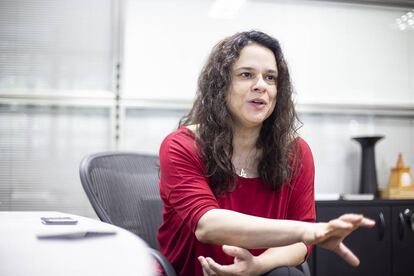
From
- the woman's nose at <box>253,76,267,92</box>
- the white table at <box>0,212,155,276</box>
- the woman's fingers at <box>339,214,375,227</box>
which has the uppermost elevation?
the woman's nose at <box>253,76,267,92</box>

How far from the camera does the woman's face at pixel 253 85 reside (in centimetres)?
129

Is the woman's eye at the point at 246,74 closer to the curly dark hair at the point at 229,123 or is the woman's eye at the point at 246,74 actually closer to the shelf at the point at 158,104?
the curly dark hair at the point at 229,123

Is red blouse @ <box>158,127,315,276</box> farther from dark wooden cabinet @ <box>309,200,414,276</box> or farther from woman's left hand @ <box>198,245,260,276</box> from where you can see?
dark wooden cabinet @ <box>309,200,414,276</box>

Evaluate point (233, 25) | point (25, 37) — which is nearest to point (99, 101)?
point (25, 37)

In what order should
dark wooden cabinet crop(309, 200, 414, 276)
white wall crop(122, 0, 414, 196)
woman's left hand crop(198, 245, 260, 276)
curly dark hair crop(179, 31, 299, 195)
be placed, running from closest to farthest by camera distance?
woman's left hand crop(198, 245, 260, 276) < curly dark hair crop(179, 31, 299, 195) < dark wooden cabinet crop(309, 200, 414, 276) < white wall crop(122, 0, 414, 196)

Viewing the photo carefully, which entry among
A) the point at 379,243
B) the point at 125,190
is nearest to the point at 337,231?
the point at 125,190

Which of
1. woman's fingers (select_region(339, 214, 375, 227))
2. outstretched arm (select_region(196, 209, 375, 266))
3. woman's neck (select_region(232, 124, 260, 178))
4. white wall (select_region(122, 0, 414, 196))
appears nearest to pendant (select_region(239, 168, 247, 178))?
woman's neck (select_region(232, 124, 260, 178))

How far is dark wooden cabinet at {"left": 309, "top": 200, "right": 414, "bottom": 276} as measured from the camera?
2414 millimetres

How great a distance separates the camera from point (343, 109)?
288 cm

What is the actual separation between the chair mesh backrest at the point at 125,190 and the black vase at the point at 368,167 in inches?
64.2

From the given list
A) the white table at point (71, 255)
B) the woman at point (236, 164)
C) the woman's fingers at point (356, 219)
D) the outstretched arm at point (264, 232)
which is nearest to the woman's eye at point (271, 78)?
the woman at point (236, 164)

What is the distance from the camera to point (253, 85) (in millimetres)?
1288

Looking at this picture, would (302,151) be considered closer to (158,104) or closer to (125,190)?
(125,190)

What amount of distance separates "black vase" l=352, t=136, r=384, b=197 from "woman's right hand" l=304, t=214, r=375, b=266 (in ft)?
6.07
